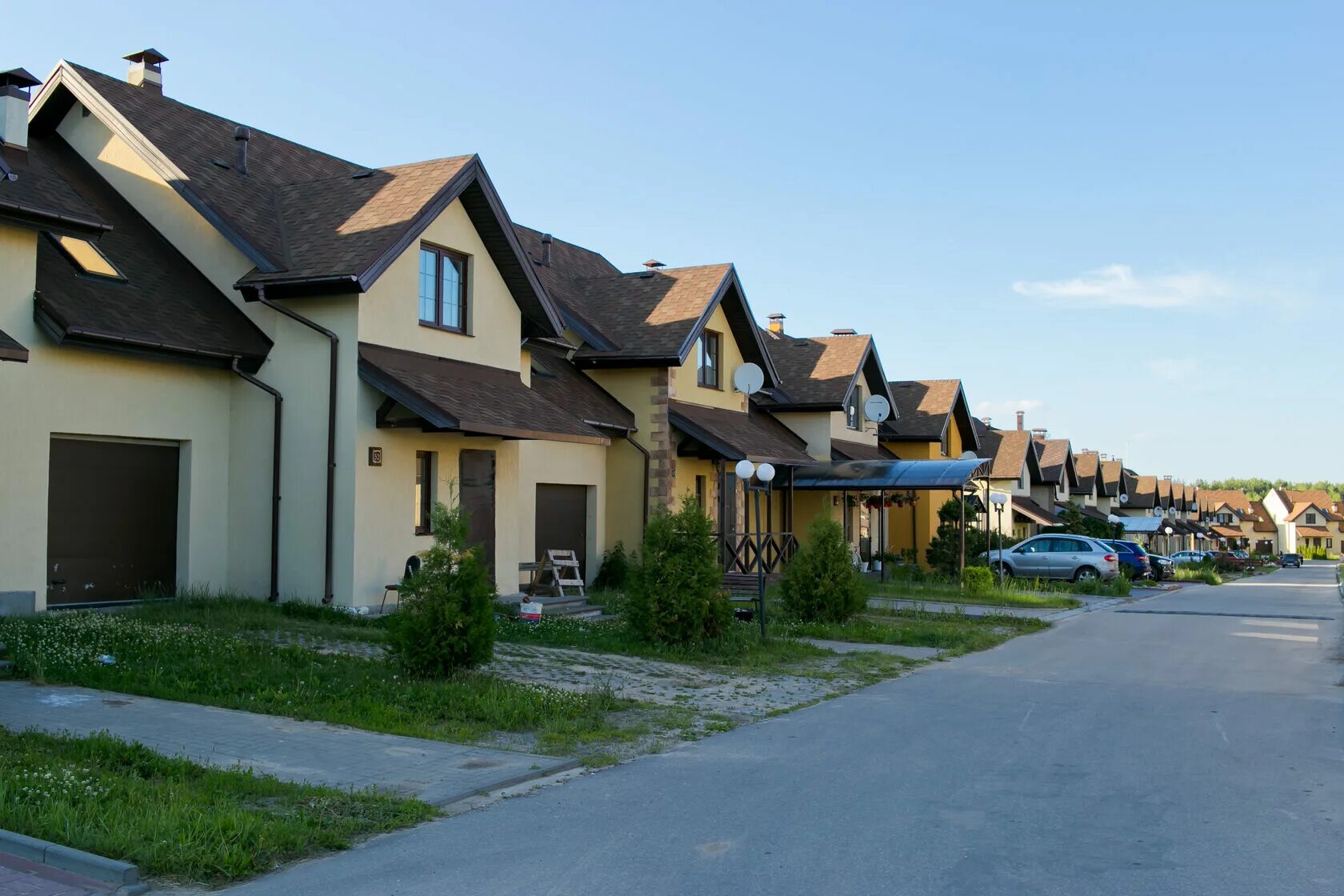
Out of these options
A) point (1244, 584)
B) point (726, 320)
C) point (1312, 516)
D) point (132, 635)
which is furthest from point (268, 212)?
point (1312, 516)

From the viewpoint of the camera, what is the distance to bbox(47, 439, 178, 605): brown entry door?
47.3 feet

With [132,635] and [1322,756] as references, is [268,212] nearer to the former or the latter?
[132,635]

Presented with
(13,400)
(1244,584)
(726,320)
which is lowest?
(1244,584)

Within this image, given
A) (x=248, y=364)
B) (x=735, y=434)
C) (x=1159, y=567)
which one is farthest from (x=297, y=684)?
(x=1159, y=567)

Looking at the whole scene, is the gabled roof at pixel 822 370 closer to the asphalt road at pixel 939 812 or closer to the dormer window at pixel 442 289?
the dormer window at pixel 442 289

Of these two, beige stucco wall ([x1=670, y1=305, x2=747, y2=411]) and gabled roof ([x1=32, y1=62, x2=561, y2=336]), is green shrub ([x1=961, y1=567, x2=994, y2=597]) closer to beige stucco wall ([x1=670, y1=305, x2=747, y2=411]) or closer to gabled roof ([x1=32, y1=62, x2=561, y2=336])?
beige stucco wall ([x1=670, y1=305, x2=747, y2=411])

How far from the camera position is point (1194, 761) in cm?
867

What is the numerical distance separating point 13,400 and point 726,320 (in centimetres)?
1608

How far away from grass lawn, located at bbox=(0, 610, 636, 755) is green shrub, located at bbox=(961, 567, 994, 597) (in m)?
17.1

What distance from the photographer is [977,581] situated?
26172mm

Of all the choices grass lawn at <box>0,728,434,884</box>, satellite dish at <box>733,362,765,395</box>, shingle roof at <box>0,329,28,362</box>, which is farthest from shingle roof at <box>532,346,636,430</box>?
grass lawn at <box>0,728,434,884</box>

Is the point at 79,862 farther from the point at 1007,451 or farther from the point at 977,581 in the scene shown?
the point at 1007,451

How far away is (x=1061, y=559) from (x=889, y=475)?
8.63 m

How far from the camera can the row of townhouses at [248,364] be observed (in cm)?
1409
